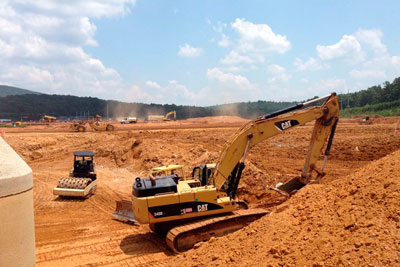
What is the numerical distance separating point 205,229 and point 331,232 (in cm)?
386

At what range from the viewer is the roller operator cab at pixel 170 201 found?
326 inches

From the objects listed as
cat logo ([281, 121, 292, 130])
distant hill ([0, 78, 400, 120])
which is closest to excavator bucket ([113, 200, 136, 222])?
cat logo ([281, 121, 292, 130])

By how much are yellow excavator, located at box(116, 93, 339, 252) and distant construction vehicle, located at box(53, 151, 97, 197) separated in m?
5.89

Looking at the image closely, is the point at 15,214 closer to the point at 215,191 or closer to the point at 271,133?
the point at 215,191

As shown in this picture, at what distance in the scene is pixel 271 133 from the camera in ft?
31.2

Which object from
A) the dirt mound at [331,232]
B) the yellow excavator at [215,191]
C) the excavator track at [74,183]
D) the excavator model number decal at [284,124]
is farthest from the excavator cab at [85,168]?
the dirt mound at [331,232]

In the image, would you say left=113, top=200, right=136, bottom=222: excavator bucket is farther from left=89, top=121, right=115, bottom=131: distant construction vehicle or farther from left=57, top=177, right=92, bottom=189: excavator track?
left=89, top=121, right=115, bottom=131: distant construction vehicle

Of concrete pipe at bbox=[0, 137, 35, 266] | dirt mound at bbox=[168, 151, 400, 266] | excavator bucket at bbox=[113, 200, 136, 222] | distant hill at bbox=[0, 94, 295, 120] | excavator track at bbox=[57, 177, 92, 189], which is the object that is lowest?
excavator bucket at bbox=[113, 200, 136, 222]

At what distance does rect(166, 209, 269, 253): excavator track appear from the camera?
804 centimetres

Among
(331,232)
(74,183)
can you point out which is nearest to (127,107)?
(74,183)

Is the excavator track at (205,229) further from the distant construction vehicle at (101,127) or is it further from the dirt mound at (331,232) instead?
the distant construction vehicle at (101,127)

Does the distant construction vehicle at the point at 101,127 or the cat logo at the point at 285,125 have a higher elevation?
the cat logo at the point at 285,125

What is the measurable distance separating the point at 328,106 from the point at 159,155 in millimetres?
11837

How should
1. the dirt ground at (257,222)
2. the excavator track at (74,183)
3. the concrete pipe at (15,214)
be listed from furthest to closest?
the excavator track at (74,183)
the dirt ground at (257,222)
the concrete pipe at (15,214)
